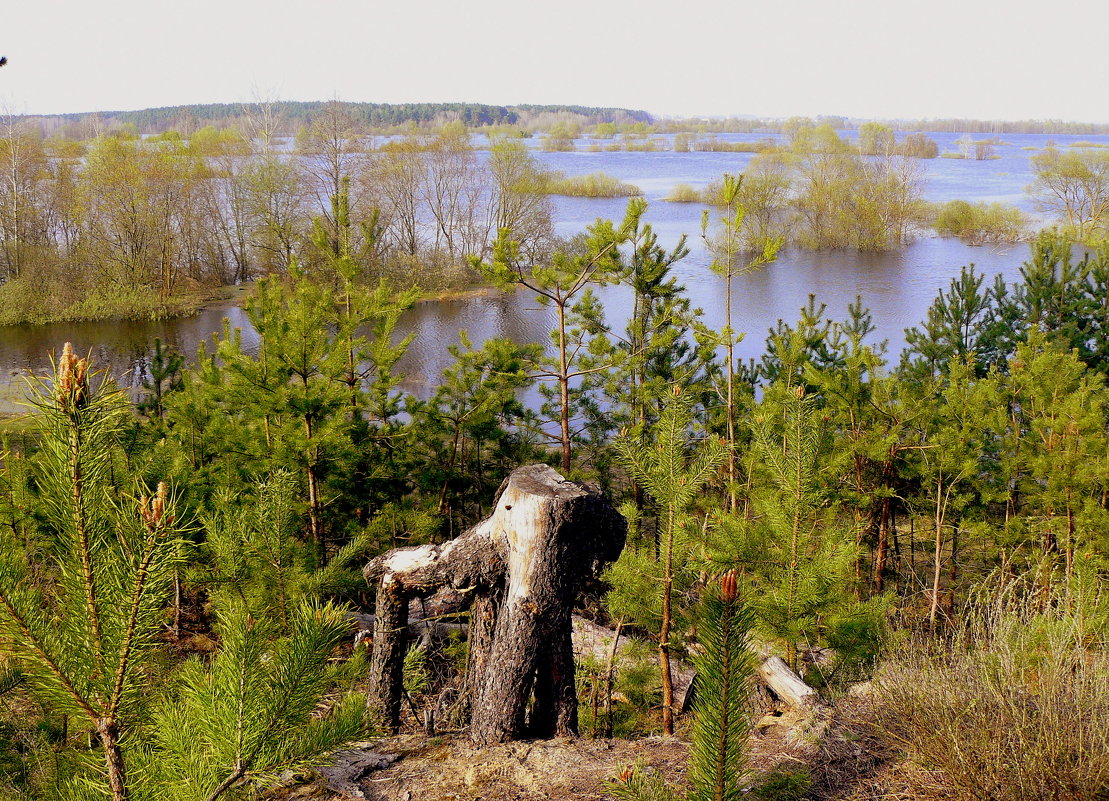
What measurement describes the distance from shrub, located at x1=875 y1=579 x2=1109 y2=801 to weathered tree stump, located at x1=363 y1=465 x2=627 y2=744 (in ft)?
4.87

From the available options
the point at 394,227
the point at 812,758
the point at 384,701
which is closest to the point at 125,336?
the point at 394,227

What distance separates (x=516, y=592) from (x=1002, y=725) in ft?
→ 6.97

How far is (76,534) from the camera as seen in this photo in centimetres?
136

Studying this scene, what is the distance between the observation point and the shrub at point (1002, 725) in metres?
2.56

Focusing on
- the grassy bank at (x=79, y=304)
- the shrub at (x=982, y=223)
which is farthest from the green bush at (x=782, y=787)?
the shrub at (x=982, y=223)

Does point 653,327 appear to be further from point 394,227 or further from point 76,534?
point 394,227

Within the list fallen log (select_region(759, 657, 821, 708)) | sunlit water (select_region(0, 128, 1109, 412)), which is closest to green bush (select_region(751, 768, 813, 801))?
fallen log (select_region(759, 657, 821, 708))

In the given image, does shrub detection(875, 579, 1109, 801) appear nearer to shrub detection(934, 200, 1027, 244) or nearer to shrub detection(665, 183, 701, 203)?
shrub detection(934, 200, 1027, 244)

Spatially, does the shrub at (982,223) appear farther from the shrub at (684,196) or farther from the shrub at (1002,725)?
the shrub at (1002,725)

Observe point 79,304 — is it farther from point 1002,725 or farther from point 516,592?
point 1002,725

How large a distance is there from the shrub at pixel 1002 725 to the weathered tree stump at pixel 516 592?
4.87 feet

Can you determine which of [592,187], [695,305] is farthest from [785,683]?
[592,187]

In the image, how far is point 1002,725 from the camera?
2.73 metres

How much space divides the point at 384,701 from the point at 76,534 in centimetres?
315
